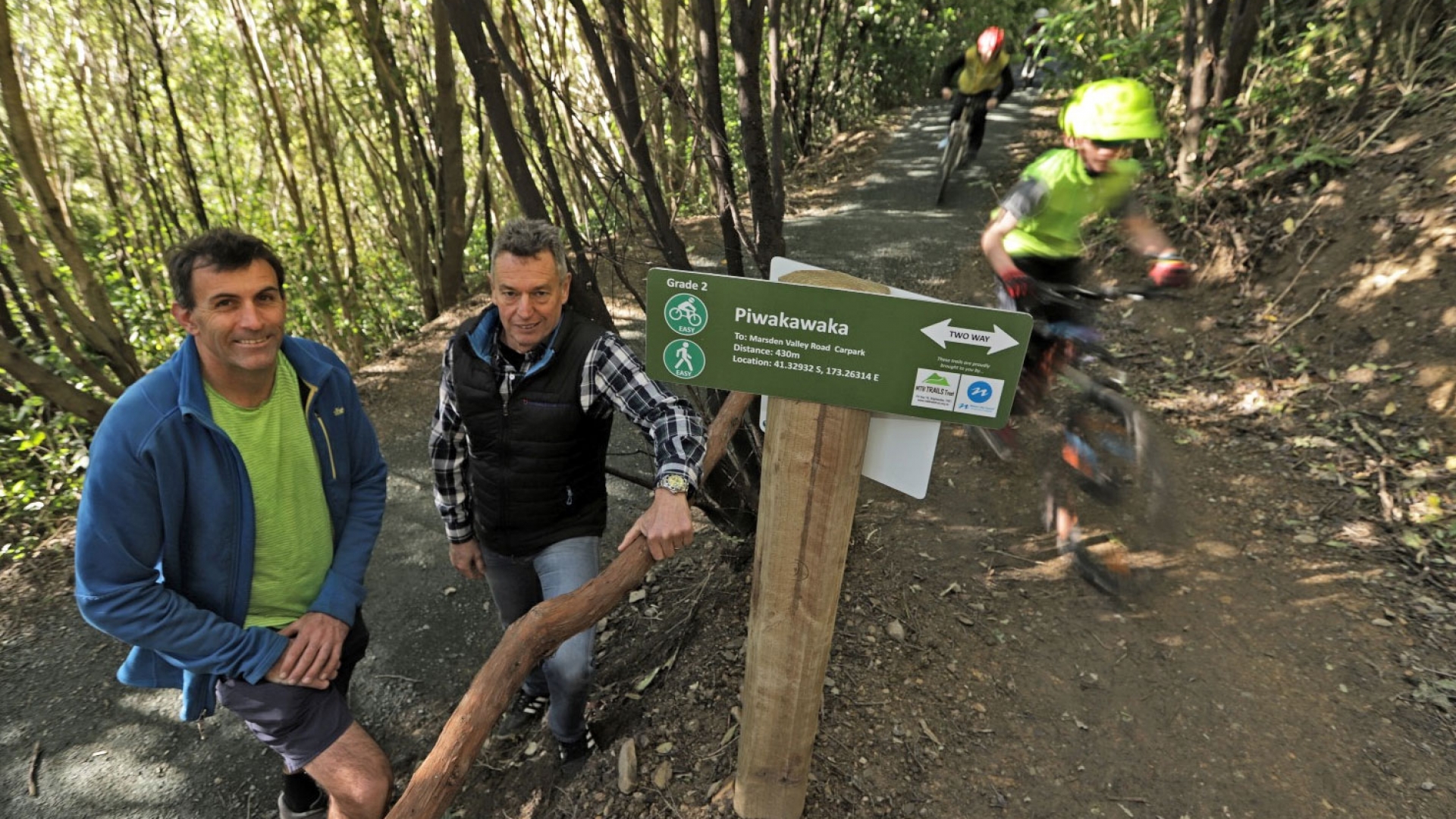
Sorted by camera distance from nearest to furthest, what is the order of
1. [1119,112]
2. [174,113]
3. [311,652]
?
[311,652]
[1119,112]
[174,113]

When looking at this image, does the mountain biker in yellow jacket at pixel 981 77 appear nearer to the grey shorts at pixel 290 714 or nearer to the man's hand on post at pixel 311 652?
the man's hand on post at pixel 311 652

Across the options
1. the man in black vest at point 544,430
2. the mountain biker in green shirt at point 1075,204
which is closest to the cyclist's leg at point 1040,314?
the mountain biker in green shirt at point 1075,204

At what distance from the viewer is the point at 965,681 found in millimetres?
2637

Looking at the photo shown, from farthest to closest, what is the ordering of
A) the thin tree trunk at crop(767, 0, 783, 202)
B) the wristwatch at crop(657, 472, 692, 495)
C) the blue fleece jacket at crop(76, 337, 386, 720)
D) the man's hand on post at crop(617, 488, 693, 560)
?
the thin tree trunk at crop(767, 0, 783, 202) → the wristwatch at crop(657, 472, 692, 495) → the man's hand on post at crop(617, 488, 693, 560) → the blue fleece jacket at crop(76, 337, 386, 720)

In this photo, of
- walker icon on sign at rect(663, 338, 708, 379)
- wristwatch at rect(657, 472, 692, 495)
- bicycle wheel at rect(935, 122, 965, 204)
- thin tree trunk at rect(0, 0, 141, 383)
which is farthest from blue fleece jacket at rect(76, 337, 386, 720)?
bicycle wheel at rect(935, 122, 965, 204)

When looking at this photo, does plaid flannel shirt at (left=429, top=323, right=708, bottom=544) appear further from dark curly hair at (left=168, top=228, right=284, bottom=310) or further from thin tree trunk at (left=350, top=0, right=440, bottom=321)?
thin tree trunk at (left=350, top=0, right=440, bottom=321)

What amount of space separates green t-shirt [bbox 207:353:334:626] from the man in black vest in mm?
415

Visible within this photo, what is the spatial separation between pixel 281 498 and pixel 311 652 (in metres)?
0.43

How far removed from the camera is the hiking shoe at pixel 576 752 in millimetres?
2373

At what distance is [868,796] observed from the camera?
212 centimetres

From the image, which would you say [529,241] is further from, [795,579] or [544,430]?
[795,579]

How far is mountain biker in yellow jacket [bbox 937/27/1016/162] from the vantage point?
757 centimetres

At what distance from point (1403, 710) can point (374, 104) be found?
8.63 metres

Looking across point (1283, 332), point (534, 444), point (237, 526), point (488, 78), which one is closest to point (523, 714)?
point (534, 444)
